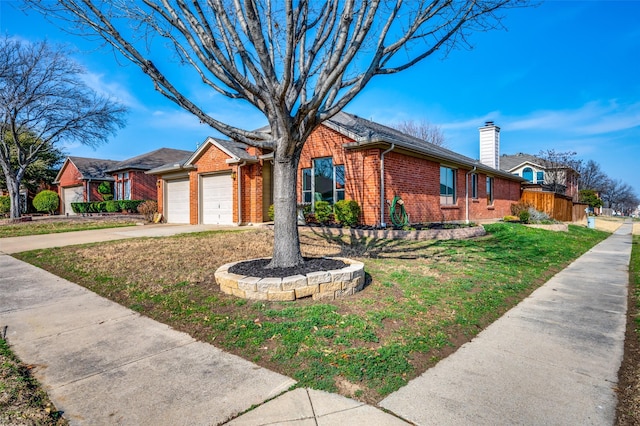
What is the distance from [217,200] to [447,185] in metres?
10.1

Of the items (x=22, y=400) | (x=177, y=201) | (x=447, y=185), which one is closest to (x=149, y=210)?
(x=177, y=201)

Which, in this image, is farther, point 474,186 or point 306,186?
point 474,186

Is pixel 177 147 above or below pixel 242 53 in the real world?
above

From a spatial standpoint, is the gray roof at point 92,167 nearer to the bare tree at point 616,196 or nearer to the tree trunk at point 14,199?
the tree trunk at point 14,199

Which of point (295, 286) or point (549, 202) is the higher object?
point (549, 202)

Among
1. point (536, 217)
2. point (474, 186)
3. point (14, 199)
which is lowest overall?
point (536, 217)

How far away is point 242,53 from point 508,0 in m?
4.28

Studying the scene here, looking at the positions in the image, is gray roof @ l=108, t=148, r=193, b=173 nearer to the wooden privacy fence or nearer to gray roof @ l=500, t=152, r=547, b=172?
the wooden privacy fence

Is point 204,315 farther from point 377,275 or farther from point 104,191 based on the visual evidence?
point 104,191

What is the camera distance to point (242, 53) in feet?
15.3

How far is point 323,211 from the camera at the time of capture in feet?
39.1

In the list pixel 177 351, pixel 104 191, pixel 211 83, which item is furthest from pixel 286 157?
Answer: pixel 104 191

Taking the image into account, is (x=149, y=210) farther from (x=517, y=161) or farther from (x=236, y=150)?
(x=517, y=161)

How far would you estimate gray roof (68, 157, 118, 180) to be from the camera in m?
27.4
